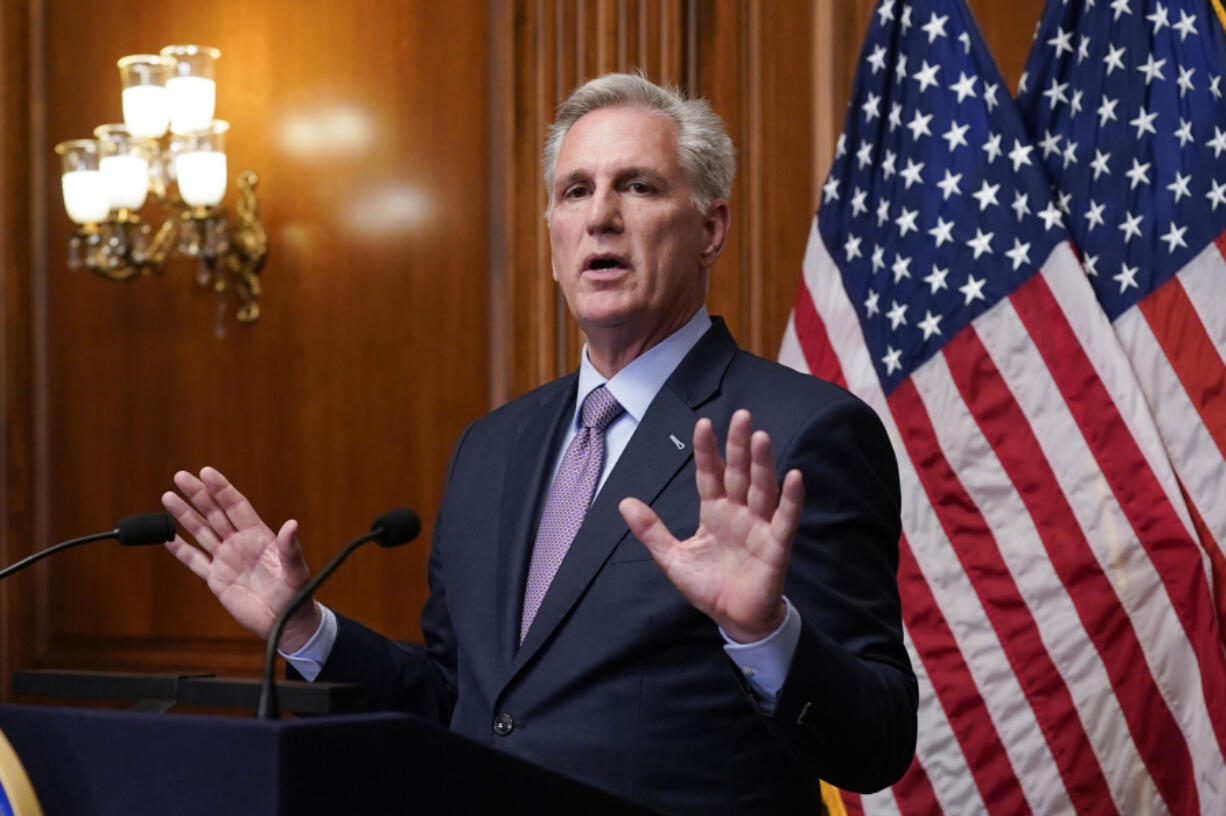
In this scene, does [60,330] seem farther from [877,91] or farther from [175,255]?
[877,91]

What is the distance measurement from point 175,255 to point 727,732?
3141 mm

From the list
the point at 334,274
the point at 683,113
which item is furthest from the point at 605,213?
the point at 334,274

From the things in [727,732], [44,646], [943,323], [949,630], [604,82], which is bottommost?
Answer: [44,646]

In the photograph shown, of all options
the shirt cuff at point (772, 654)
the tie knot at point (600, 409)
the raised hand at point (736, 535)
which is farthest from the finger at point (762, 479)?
the tie knot at point (600, 409)

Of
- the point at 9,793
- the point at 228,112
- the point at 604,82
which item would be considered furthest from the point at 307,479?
the point at 9,793

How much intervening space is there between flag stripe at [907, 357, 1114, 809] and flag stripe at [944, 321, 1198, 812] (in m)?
0.02

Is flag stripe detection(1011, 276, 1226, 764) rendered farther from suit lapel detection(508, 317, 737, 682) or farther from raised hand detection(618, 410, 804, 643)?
raised hand detection(618, 410, 804, 643)

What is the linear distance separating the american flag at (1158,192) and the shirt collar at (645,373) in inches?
52.9

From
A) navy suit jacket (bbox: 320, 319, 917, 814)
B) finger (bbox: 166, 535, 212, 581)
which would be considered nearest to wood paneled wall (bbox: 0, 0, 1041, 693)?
navy suit jacket (bbox: 320, 319, 917, 814)

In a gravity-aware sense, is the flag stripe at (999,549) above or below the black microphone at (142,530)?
below

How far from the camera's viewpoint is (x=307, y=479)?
4.38 m

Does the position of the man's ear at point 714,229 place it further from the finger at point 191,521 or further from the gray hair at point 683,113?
the finger at point 191,521

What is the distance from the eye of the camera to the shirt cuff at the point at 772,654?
161 centimetres

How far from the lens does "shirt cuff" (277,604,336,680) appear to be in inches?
81.0
